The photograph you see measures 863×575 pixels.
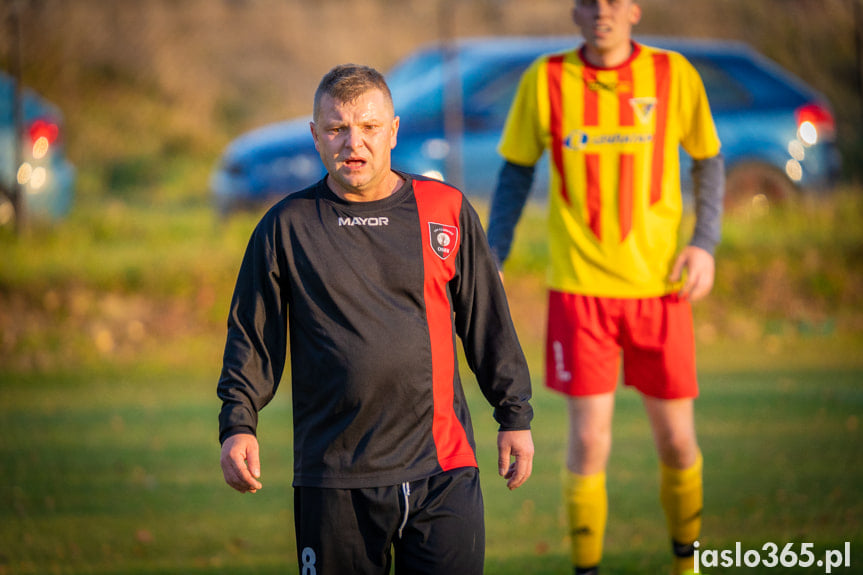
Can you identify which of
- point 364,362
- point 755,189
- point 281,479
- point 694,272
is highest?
point 755,189

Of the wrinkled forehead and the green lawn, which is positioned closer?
the wrinkled forehead

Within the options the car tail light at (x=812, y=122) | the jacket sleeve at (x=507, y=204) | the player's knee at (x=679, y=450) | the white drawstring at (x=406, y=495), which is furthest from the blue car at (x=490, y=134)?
the white drawstring at (x=406, y=495)

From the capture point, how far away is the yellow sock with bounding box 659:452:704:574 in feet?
12.7

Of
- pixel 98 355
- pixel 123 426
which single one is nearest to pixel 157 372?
pixel 98 355

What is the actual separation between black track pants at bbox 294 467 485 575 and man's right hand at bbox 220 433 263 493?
15 cm

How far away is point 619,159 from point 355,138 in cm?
149

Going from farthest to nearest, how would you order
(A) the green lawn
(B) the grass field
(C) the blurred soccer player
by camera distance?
1. (B) the grass field
2. (A) the green lawn
3. (C) the blurred soccer player

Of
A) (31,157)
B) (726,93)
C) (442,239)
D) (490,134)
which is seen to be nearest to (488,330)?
(442,239)

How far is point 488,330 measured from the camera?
9.14 feet

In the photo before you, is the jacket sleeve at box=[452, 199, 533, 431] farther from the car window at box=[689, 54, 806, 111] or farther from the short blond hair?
the car window at box=[689, 54, 806, 111]

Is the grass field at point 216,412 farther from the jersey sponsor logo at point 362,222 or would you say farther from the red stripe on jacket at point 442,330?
the jersey sponsor logo at point 362,222

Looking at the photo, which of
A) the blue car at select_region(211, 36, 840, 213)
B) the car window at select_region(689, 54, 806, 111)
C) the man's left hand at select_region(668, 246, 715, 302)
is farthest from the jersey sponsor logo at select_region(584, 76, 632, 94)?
the car window at select_region(689, 54, 806, 111)

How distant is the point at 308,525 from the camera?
257cm

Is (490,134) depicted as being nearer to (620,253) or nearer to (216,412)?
(216,412)
